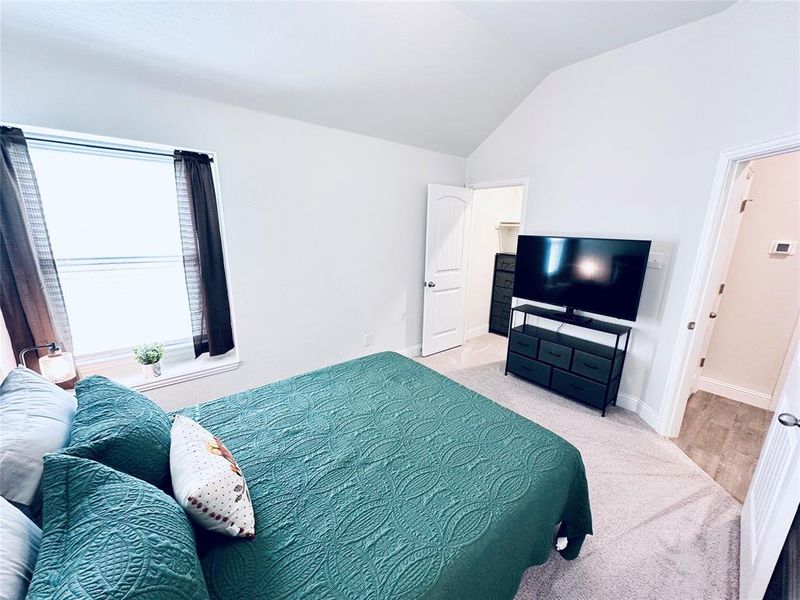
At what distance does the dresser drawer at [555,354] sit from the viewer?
111 inches

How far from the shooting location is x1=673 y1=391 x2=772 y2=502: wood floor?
2025 millimetres

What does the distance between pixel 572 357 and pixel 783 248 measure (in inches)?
71.8

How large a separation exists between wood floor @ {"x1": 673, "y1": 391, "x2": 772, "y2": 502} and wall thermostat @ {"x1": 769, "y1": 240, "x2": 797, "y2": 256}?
1.33m

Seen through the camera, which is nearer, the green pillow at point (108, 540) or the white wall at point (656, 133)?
the green pillow at point (108, 540)

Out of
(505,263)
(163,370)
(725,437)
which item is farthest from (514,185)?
(163,370)

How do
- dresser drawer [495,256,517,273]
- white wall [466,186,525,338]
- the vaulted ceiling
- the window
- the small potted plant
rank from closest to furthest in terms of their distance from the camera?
the vaulted ceiling
the window
the small potted plant
white wall [466,186,525,338]
dresser drawer [495,256,517,273]

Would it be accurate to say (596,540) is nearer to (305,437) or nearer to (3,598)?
(305,437)

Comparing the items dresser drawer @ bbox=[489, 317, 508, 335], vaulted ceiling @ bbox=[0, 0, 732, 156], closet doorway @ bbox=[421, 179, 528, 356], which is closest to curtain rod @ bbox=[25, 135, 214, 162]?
vaulted ceiling @ bbox=[0, 0, 732, 156]

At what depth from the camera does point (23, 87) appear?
5.50ft

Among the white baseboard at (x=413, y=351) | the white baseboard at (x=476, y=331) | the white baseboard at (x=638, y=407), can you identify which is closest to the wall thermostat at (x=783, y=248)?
the white baseboard at (x=638, y=407)

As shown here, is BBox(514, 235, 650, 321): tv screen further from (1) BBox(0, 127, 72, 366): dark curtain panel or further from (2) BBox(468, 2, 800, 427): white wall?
(1) BBox(0, 127, 72, 366): dark curtain panel

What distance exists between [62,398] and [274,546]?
996 mm

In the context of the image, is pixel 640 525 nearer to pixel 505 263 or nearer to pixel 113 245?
pixel 505 263

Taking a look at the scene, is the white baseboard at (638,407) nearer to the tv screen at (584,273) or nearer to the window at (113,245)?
the tv screen at (584,273)
